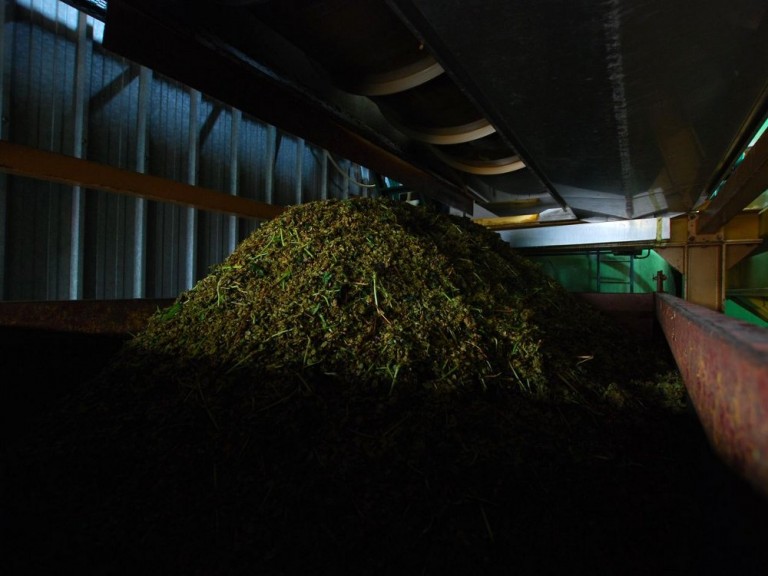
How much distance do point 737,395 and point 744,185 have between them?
153 centimetres

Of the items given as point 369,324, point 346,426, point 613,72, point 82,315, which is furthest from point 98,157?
point 613,72

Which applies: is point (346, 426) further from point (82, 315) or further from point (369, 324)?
point (82, 315)

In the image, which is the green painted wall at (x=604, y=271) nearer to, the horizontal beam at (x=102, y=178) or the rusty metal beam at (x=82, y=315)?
the horizontal beam at (x=102, y=178)

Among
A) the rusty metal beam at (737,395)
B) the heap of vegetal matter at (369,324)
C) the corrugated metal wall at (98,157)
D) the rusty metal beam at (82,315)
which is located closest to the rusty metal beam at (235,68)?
the heap of vegetal matter at (369,324)

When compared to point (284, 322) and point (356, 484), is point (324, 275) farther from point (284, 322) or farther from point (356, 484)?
point (356, 484)

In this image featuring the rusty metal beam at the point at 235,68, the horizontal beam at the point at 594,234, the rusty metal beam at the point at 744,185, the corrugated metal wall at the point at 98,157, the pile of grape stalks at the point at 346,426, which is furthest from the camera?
the horizontal beam at the point at 594,234

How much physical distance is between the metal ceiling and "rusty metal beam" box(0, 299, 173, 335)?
0.84 m

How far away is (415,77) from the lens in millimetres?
1515

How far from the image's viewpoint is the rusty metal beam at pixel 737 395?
1.08 feet

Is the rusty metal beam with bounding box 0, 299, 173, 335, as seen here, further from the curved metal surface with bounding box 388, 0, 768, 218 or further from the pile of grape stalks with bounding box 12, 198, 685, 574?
the curved metal surface with bounding box 388, 0, 768, 218

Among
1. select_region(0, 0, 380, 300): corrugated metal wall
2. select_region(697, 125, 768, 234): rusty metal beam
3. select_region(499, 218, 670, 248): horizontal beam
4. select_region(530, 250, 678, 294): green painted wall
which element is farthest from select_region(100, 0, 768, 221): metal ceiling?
select_region(530, 250, 678, 294): green painted wall

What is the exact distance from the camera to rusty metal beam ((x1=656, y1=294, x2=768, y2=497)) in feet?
1.08

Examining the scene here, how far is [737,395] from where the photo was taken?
382 millimetres

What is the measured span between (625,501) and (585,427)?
18 centimetres
